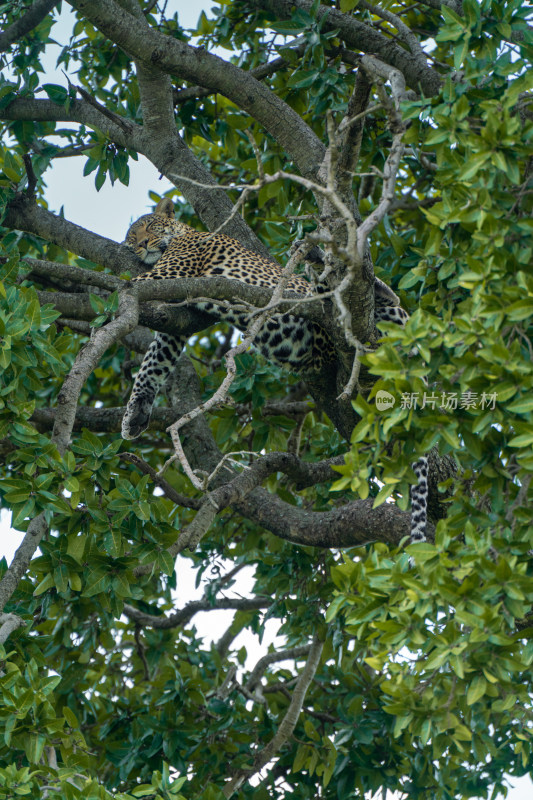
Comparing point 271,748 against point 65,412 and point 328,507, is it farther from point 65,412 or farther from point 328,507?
point 65,412

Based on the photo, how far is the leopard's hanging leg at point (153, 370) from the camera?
17.7 feet

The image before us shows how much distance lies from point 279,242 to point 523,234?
9.72 feet

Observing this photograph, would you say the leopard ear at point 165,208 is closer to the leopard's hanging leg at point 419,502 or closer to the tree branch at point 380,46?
the tree branch at point 380,46

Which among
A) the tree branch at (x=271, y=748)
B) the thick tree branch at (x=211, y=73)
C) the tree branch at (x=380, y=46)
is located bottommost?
the tree branch at (x=271, y=748)

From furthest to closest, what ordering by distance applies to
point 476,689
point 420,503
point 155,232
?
point 155,232, point 420,503, point 476,689

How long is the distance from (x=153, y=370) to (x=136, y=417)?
351 mm

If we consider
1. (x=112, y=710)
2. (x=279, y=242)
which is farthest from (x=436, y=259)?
(x=112, y=710)

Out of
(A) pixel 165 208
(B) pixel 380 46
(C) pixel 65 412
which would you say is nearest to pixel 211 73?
(B) pixel 380 46

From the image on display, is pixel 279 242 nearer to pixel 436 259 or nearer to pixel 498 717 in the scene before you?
pixel 436 259

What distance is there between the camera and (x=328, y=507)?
582cm

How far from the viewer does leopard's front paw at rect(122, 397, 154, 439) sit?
521 cm

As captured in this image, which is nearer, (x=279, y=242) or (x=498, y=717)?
(x=498, y=717)

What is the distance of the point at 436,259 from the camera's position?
2973 millimetres

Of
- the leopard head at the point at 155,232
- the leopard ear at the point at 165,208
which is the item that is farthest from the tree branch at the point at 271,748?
the leopard ear at the point at 165,208
